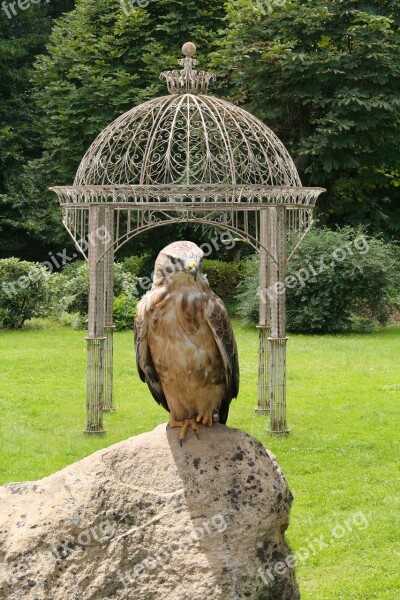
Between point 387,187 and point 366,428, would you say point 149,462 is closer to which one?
point 366,428

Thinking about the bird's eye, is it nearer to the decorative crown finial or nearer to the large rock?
the large rock

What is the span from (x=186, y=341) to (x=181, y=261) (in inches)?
23.7

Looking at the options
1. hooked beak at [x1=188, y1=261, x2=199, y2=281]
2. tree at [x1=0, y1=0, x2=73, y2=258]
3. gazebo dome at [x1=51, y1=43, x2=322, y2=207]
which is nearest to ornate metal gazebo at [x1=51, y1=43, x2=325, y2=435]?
gazebo dome at [x1=51, y1=43, x2=322, y2=207]

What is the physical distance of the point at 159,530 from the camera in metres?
4.52

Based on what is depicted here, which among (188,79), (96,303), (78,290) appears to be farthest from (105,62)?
(96,303)

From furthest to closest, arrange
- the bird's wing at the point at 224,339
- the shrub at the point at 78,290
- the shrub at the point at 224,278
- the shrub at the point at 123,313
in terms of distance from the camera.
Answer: the shrub at the point at 224,278 < the shrub at the point at 78,290 < the shrub at the point at 123,313 < the bird's wing at the point at 224,339

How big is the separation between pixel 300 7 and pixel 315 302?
8.11 meters

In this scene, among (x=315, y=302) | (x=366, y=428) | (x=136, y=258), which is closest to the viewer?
(x=366, y=428)

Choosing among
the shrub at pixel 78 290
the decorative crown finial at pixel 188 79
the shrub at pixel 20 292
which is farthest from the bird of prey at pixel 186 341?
the shrub at pixel 78 290

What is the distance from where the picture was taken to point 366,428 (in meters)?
10.4

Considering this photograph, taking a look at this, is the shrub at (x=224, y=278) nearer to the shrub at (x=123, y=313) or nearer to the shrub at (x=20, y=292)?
the shrub at (x=123, y=313)

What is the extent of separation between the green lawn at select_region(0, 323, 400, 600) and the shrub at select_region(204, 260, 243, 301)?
6.46m

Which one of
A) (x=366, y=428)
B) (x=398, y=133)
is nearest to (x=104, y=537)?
(x=366, y=428)

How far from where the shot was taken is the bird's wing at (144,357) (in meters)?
4.86
